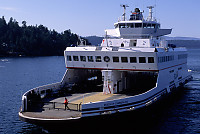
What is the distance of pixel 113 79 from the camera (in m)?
27.2

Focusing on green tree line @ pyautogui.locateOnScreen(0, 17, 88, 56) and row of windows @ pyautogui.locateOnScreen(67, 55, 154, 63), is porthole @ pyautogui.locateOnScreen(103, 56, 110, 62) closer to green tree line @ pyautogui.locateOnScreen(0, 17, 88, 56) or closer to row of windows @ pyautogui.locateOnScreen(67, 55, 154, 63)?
row of windows @ pyautogui.locateOnScreen(67, 55, 154, 63)

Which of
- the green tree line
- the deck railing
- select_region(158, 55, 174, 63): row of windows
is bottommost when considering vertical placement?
the deck railing

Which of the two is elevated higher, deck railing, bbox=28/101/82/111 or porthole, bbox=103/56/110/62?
porthole, bbox=103/56/110/62

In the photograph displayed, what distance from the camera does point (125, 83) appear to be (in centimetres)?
3020

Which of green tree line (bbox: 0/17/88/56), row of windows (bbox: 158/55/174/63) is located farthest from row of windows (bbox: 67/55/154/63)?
green tree line (bbox: 0/17/88/56)

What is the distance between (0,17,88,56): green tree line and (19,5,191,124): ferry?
141m

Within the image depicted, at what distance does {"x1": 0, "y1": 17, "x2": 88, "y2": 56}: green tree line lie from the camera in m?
174

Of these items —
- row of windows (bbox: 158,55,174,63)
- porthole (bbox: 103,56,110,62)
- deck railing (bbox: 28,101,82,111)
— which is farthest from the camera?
porthole (bbox: 103,56,110,62)

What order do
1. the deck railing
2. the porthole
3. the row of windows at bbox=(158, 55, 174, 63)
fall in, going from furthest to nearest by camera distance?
the porthole
the row of windows at bbox=(158, 55, 174, 63)
the deck railing

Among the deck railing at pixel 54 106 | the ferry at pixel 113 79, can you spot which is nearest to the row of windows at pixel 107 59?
the ferry at pixel 113 79

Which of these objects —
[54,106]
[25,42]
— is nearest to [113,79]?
[54,106]

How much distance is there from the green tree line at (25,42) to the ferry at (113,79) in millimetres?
141084

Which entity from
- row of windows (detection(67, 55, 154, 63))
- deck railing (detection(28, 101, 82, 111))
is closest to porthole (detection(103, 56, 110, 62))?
row of windows (detection(67, 55, 154, 63))

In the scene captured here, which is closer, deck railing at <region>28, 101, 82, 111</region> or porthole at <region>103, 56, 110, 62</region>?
deck railing at <region>28, 101, 82, 111</region>
